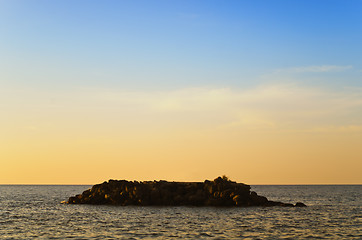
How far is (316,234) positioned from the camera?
37.2 m

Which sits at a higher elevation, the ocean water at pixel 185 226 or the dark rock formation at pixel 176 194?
the dark rock formation at pixel 176 194

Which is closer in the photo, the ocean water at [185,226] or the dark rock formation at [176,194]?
the ocean water at [185,226]

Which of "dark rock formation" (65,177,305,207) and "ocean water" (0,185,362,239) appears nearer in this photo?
"ocean water" (0,185,362,239)

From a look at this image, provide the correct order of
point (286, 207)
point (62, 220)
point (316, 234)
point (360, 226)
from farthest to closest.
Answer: point (286, 207) → point (62, 220) → point (360, 226) → point (316, 234)

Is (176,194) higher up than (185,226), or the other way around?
(176,194)

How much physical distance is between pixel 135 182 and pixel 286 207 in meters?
28.1

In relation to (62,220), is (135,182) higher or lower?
higher

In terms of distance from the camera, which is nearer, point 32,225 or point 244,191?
point 32,225

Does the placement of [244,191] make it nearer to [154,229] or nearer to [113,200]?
[113,200]

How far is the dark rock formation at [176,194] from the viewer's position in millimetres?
67938

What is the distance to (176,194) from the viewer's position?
71250 mm

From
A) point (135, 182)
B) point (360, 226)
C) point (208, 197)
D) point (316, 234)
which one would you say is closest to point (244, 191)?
point (208, 197)

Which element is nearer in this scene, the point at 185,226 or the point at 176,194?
the point at 185,226

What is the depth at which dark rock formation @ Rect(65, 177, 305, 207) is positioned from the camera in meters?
67.9
